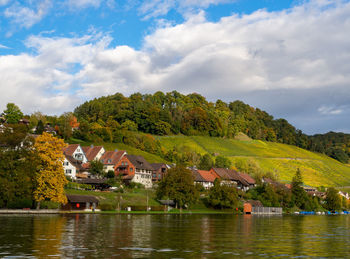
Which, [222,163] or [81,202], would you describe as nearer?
[81,202]

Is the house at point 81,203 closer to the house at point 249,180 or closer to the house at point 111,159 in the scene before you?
the house at point 111,159

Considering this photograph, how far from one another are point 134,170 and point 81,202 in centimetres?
4832

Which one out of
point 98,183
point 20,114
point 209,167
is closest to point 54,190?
point 98,183

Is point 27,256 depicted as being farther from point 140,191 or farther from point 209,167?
point 209,167

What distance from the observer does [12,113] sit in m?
196

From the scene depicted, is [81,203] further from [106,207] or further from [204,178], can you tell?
[204,178]

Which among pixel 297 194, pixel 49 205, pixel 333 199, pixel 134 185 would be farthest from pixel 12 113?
pixel 333 199

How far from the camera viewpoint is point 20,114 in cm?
19850

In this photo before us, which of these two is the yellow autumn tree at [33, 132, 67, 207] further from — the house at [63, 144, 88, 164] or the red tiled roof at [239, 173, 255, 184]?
the red tiled roof at [239, 173, 255, 184]

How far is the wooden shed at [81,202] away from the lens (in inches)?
3787

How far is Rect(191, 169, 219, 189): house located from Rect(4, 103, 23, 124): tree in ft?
287

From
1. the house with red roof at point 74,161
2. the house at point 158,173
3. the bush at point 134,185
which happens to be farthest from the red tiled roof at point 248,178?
the house with red roof at point 74,161

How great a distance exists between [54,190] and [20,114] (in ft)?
409

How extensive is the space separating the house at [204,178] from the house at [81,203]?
67190mm
